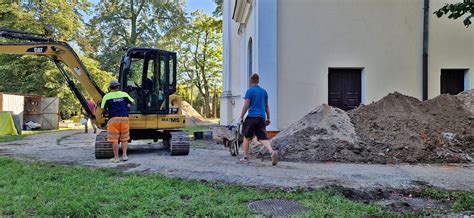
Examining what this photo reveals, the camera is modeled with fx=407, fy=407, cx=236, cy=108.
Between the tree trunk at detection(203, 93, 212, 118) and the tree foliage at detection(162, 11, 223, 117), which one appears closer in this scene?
the tree foliage at detection(162, 11, 223, 117)

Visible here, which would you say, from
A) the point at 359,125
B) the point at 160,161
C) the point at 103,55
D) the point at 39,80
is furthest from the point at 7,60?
the point at 359,125

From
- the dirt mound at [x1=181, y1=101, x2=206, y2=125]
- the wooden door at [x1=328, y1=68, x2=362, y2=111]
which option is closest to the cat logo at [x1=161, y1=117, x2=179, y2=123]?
the wooden door at [x1=328, y1=68, x2=362, y2=111]

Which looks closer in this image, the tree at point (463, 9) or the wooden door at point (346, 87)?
the tree at point (463, 9)

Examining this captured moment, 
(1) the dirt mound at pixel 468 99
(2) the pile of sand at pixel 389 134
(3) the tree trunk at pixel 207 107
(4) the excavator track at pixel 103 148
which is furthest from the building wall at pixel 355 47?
(3) the tree trunk at pixel 207 107

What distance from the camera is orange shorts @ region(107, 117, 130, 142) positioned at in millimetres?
7941

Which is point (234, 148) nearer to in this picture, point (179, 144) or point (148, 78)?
point (179, 144)

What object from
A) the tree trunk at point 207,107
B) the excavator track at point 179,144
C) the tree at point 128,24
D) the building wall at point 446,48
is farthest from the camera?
the tree trunk at point 207,107

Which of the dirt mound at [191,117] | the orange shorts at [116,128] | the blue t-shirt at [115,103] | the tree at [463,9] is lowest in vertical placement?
the dirt mound at [191,117]

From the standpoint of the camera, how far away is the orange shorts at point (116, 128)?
794 centimetres

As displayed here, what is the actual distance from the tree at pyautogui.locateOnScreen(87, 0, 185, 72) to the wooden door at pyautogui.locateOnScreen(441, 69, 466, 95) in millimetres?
26138

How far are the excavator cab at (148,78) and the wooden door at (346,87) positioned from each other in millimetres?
4537

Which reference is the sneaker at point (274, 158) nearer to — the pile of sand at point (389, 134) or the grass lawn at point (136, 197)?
the pile of sand at point (389, 134)

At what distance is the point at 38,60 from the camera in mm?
25969

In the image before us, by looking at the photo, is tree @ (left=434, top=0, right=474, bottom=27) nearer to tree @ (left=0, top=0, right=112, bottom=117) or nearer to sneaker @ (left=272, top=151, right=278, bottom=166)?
sneaker @ (left=272, top=151, right=278, bottom=166)
